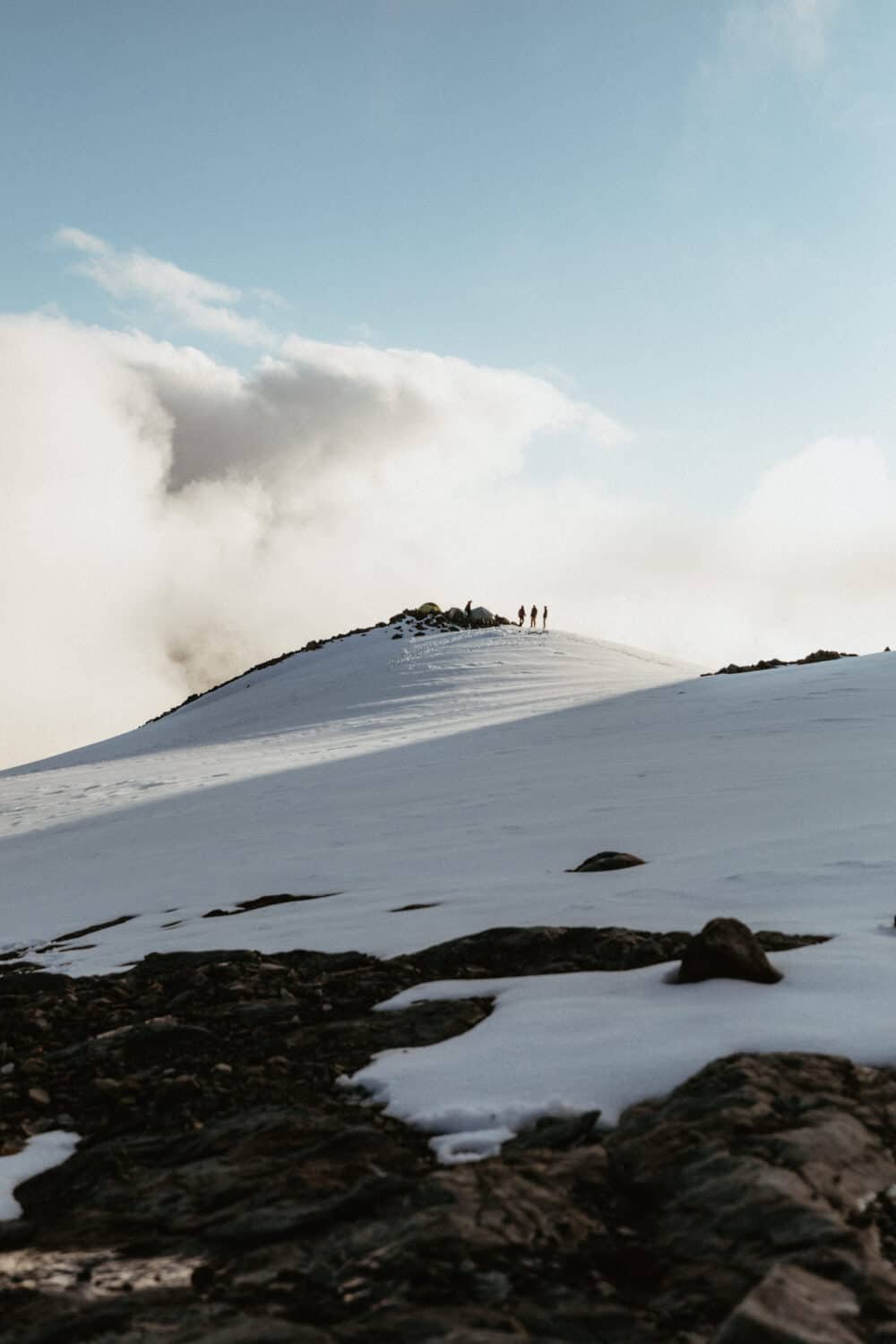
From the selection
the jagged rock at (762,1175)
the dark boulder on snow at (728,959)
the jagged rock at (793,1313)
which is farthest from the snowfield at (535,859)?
the jagged rock at (793,1313)

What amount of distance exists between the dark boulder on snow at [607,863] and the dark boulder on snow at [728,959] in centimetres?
301

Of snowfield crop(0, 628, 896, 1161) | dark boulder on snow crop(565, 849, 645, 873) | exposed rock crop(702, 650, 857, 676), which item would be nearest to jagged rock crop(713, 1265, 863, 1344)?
snowfield crop(0, 628, 896, 1161)

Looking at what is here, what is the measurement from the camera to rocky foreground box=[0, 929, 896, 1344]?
222 cm

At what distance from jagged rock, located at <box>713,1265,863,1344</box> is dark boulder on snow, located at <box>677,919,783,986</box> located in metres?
2.22

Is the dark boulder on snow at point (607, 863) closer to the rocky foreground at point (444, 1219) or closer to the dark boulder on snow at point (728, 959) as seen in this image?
the dark boulder on snow at point (728, 959)

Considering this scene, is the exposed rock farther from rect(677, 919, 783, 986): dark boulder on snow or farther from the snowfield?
rect(677, 919, 783, 986): dark boulder on snow

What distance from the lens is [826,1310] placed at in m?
2.11

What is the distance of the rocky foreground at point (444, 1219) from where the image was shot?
2.22 meters

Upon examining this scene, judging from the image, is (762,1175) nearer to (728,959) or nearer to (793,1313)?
(793,1313)

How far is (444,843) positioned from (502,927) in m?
3.55

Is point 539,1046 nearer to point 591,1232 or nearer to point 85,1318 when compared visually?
point 591,1232

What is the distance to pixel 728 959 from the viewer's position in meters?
4.44

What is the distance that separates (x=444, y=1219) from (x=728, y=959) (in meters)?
2.27

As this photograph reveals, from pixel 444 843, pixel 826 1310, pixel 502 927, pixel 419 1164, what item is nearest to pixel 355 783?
pixel 444 843
